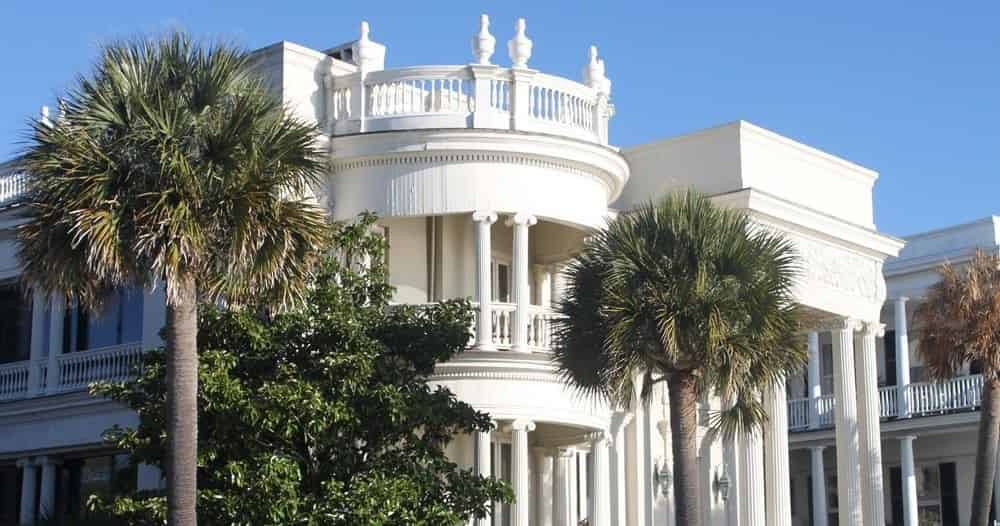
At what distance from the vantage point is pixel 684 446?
78.0 feet

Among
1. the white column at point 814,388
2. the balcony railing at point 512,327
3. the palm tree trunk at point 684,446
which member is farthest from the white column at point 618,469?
the white column at point 814,388

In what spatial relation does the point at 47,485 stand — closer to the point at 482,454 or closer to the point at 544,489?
the point at 544,489

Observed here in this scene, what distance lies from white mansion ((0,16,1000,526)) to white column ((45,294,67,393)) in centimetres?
4

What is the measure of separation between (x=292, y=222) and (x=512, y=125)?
9.59m

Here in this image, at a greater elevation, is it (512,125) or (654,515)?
(512,125)

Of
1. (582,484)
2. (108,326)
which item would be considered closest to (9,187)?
(108,326)

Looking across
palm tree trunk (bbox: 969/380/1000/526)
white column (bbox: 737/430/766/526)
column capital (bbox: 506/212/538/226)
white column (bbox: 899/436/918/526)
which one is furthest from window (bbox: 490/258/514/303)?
white column (bbox: 899/436/918/526)

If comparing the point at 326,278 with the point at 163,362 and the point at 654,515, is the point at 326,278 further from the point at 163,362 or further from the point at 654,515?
the point at 654,515

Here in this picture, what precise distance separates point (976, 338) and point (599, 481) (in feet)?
27.6

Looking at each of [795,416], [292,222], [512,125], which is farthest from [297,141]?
[795,416]

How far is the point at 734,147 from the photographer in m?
33.4

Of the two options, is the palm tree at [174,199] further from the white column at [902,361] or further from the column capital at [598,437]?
the white column at [902,361]

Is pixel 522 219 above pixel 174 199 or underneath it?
above

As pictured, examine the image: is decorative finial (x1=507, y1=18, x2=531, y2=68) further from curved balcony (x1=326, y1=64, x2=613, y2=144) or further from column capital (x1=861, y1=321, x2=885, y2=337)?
column capital (x1=861, y1=321, x2=885, y2=337)
